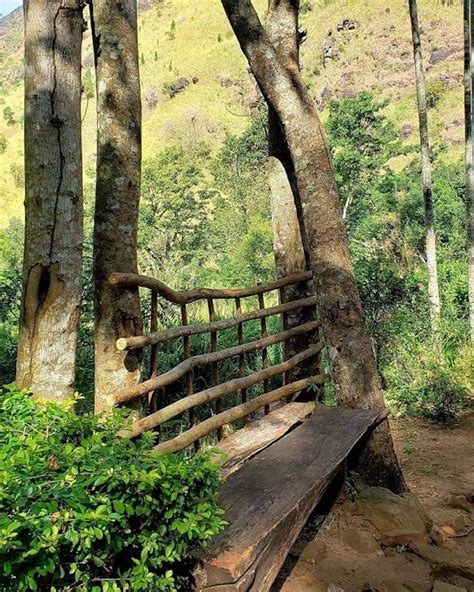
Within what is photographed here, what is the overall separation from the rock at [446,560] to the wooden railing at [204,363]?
1.30 metres

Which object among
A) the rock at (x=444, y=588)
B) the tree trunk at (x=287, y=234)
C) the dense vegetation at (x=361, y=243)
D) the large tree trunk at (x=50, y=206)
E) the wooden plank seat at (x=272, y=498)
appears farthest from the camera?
the dense vegetation at (x=361, y=243)

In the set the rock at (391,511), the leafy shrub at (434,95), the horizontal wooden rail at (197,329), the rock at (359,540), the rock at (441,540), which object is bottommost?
the rock at (441,540)

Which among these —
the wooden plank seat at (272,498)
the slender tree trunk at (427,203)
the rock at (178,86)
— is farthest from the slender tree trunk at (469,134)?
the rock at (178,86)

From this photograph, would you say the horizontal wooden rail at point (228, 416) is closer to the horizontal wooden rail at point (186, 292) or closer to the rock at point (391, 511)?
the horizontal wooden rail at point (186, 292)

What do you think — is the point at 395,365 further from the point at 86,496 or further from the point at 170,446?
the point at 86,496

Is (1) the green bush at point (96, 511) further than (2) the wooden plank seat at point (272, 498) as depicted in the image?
No

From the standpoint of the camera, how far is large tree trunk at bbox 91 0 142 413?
2.97 m

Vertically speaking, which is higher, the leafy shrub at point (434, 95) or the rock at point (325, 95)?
the rock at point (325, 95)

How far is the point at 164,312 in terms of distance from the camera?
20.6ft

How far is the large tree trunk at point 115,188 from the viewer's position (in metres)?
2.97

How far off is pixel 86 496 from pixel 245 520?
79 cm

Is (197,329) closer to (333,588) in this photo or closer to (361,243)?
(333,588)

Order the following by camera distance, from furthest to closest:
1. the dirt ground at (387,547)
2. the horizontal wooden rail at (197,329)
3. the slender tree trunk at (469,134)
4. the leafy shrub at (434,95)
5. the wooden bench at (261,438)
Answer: the leafy shrub at (434,95)
the slender tree trunk at (469,134)
the horizontal wooden rail at (197,329)
the dirt ground at (387,547)
the wooden bench at (261,438)

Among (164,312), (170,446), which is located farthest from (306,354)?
(164,312)
